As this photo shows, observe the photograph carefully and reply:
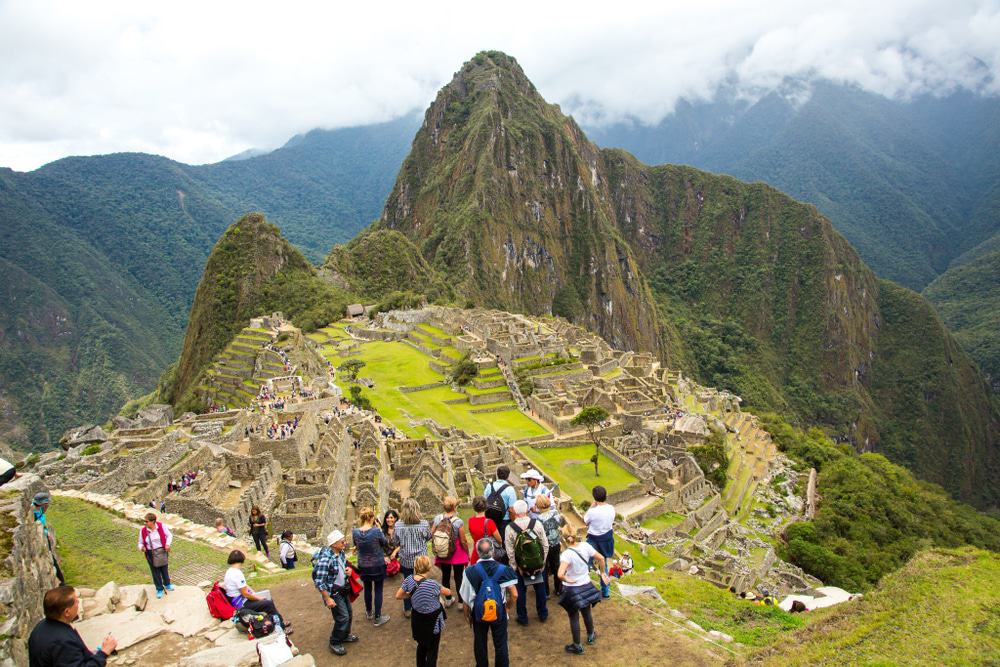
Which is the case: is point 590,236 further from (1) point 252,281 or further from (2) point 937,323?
(1) point 252,281

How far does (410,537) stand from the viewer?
891cm

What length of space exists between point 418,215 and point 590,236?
50436 millimetres

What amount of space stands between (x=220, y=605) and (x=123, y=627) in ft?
4.36

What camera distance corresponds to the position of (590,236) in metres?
177

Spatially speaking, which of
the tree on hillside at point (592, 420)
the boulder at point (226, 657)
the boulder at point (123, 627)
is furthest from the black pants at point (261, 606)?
the tree on hillside at point (592, 420)

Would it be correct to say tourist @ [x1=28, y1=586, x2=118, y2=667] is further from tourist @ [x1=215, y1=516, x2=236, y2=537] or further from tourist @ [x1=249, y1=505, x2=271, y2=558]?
tourist @ [x1=215, y1=516, x2=236, y2=537]

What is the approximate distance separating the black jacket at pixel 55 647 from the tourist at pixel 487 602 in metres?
4.06

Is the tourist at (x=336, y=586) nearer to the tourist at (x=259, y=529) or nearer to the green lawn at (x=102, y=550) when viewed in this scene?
the green lawn at (x=102, y=550)

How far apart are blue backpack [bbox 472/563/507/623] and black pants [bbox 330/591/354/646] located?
6.35 ft

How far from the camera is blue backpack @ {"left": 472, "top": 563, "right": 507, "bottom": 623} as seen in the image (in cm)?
725

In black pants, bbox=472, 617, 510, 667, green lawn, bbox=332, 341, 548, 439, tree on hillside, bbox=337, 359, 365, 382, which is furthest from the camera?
tree on hillside, bbox=337, 359, 365, 382

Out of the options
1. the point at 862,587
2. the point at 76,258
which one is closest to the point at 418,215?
the point at 76,258

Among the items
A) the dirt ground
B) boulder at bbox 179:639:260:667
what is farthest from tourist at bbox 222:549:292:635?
the dirt ground

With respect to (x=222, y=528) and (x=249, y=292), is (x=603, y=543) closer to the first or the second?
(x=222, y=528)
